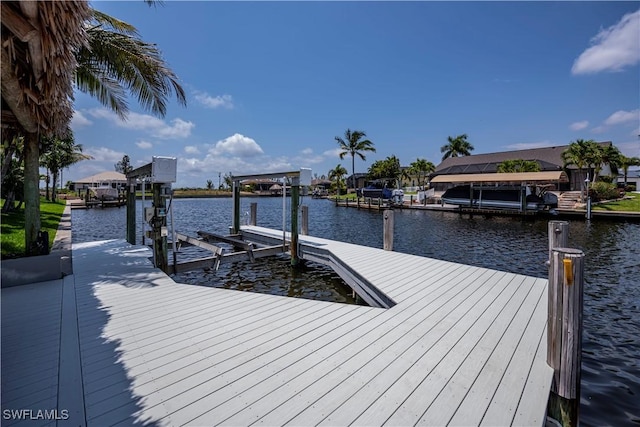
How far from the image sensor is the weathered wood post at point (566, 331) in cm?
275

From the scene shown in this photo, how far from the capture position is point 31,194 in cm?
625

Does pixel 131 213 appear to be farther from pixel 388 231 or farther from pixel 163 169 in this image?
pixel 388 231

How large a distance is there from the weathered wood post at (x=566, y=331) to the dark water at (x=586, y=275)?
0.64 metres

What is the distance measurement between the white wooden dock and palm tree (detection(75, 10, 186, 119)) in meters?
5.42

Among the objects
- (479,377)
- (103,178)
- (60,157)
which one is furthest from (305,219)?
(103,178)

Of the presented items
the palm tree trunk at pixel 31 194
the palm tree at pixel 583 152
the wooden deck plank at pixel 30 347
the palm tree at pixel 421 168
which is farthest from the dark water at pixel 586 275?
the palm tree at pixel 421 168

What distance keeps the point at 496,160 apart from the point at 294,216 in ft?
153

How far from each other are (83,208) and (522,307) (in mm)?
38384

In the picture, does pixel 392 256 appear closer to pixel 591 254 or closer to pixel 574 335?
pixel 574 335

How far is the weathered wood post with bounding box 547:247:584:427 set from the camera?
2.75m

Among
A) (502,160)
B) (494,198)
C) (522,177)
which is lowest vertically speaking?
(494,198)

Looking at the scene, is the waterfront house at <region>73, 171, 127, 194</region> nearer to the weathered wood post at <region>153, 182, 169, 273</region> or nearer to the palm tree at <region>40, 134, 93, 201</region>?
the palm tree at <region>40, 134, 93, 201</region>

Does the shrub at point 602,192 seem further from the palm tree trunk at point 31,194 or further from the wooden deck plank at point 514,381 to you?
the palm tree trunk at point 31,194

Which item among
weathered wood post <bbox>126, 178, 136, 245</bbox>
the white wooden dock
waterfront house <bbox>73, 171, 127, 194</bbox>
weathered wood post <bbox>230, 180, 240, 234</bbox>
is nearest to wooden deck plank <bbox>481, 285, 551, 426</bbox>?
Result: the white wooden dock
